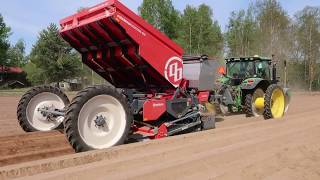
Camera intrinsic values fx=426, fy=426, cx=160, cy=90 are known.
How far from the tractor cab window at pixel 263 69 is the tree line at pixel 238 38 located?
101 ft

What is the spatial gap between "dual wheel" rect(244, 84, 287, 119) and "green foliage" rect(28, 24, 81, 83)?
115 ft

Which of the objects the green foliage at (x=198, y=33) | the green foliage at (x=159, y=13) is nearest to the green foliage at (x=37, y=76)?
the green foliage at (x=159, y=13)

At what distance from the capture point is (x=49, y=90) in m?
8.15

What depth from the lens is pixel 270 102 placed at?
11.5 m

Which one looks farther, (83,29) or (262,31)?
(262,31)

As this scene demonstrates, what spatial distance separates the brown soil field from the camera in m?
5.32

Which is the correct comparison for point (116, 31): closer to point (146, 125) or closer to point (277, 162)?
point (146, 125)

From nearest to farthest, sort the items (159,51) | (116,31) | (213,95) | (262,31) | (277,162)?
(277,162) → (116,31) → (159,51) → (213,95) → (262,31)

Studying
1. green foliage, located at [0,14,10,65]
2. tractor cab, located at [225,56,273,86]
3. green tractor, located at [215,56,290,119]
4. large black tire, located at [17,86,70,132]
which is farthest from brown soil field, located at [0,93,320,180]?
green foliage, located at [0,14,10,65]

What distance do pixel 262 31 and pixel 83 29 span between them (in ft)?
130

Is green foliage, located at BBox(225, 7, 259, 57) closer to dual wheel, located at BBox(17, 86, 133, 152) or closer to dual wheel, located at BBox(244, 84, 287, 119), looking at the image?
dual wheel, located at BBox(244, 84, 287, 119)

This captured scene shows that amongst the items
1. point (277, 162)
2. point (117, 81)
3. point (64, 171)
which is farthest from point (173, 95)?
point (64, 171)

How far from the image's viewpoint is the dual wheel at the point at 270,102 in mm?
11758

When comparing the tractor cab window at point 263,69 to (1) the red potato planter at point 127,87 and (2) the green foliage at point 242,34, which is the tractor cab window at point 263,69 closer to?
(1) the red potato planter at point 127,87
